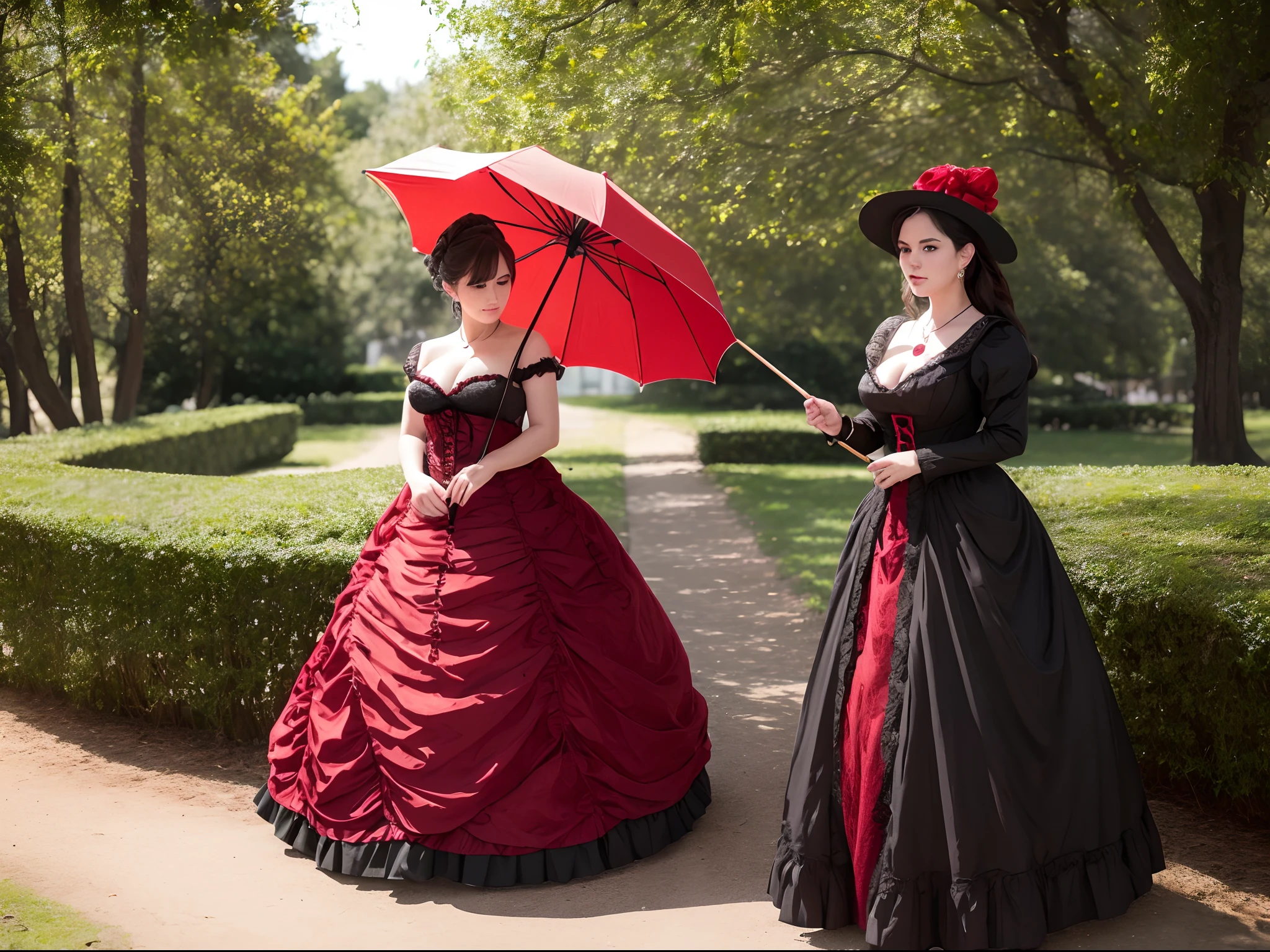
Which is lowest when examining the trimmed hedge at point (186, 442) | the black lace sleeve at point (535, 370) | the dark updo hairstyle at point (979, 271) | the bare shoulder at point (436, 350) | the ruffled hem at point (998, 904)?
the ruffled hem at point (998, 904)

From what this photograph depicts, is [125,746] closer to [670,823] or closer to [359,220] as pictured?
[670,823]

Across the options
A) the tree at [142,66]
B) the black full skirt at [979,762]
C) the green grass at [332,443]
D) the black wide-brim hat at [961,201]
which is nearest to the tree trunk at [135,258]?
the tree at [142,66]

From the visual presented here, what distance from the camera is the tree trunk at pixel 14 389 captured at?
10664 millimetres

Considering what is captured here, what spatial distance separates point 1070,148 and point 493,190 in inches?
367

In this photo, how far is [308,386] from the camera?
1182 inches

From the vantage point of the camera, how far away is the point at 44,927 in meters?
3.21

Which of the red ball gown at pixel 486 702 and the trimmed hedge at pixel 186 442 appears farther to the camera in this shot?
the trimmed hedge at pixel 186 442

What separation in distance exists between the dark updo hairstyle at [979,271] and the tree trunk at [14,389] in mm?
9996

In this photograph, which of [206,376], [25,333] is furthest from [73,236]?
[206,376]

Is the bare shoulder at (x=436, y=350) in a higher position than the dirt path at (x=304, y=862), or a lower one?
higher

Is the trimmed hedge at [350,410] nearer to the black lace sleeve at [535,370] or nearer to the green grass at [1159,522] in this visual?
the green grass at [1159,522]

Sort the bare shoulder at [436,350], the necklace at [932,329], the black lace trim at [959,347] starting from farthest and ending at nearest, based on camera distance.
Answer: the bare shoulder at [436,350]
the necklace at [932,329]
the black lace trim at [959,347]

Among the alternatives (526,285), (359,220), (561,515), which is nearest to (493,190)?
(526,285)

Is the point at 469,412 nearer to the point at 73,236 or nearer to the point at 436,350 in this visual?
the point at 436,350
